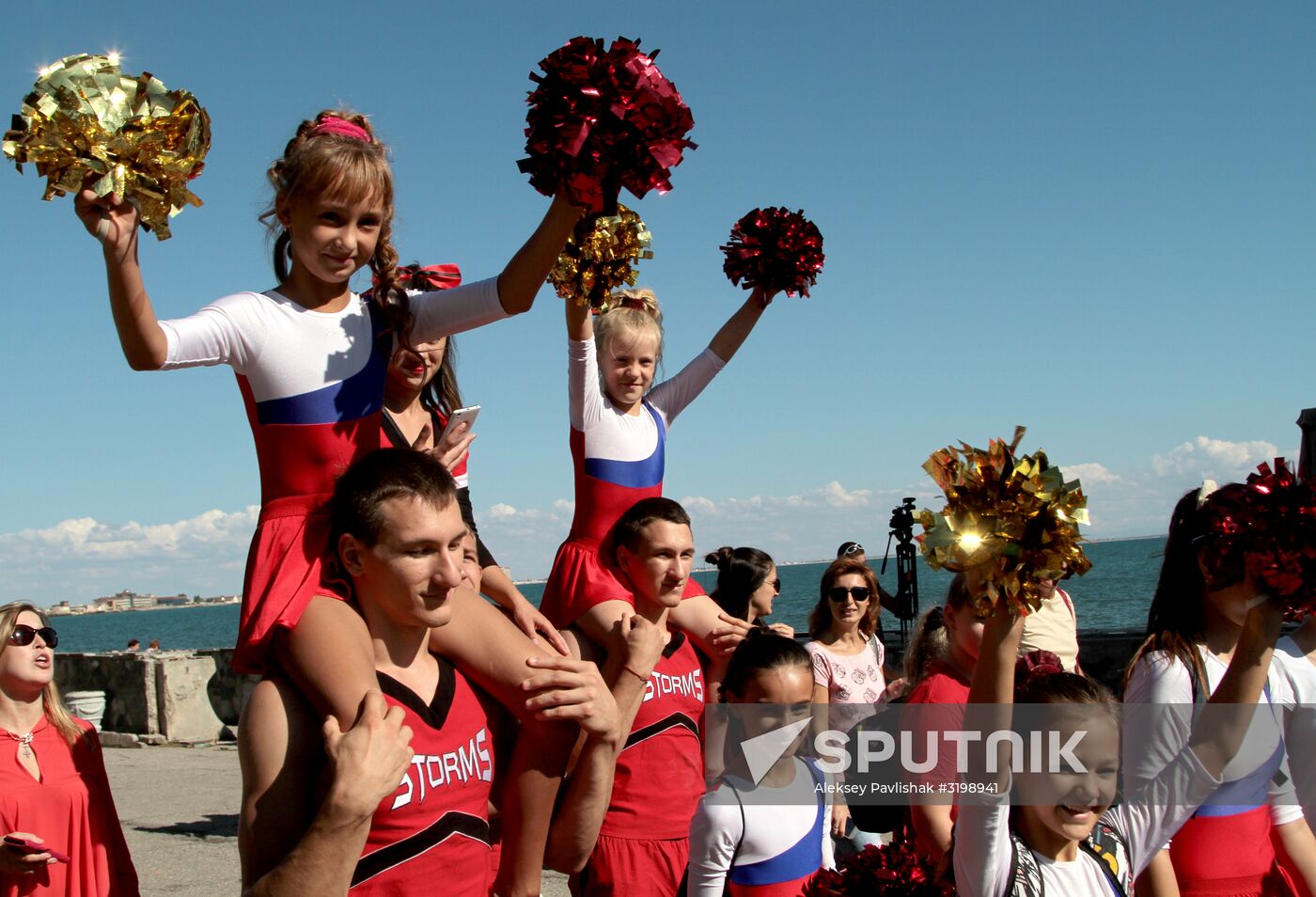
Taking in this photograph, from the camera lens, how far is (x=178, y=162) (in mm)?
2434

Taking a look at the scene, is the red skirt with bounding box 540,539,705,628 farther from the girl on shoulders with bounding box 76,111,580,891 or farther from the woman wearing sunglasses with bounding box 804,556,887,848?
the woman wearing sunglasses with bounding box 804,556,887,848

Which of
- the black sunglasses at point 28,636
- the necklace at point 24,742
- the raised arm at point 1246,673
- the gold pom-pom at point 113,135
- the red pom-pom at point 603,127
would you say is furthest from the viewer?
the black sunglasses at point 28,636

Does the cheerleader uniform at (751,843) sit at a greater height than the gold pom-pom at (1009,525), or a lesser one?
lesser

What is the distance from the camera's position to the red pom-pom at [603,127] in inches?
102

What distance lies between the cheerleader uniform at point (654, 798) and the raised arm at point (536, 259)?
1.75 meters

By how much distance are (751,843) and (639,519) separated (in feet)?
3.67

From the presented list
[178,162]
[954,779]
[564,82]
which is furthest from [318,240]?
[954,779]

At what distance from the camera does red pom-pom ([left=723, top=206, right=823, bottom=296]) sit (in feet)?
15.4

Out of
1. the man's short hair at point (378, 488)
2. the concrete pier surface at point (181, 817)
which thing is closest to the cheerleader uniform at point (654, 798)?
the man's short hair at point (378, 488)

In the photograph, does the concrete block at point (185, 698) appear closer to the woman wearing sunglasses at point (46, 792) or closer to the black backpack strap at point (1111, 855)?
the woman wearing sunglasses at point (46, 792)

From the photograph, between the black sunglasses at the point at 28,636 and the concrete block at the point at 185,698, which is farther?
the concrete block at the point at 185,698

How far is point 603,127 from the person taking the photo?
2639mm

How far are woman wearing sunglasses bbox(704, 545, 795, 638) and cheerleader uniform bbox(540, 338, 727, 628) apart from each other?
173cm

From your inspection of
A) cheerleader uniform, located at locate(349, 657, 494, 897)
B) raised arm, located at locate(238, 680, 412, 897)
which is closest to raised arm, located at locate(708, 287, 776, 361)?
cheerleader uniform, located at locate(349, 657, 494, 897)
